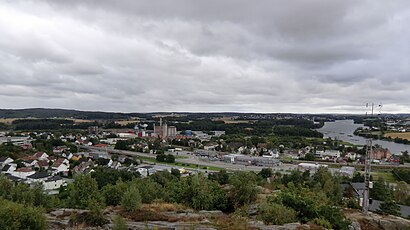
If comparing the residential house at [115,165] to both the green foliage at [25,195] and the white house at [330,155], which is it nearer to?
the green foliage at [25,195]

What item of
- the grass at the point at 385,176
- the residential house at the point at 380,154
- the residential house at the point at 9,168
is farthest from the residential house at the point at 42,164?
the residential house at the point at 380,154

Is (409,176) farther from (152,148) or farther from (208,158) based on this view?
(152,148)

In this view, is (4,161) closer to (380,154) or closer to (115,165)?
(115,165)

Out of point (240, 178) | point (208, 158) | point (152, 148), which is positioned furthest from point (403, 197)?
point (152, 148)

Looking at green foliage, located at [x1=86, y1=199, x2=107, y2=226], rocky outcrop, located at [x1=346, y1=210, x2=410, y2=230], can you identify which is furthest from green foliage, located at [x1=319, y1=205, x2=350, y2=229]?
green foliage, located at [x1=86, y1=199, x2=107, y2=226]

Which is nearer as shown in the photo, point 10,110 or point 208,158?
point 208,158
